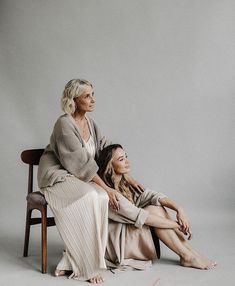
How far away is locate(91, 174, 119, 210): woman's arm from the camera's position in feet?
14.0

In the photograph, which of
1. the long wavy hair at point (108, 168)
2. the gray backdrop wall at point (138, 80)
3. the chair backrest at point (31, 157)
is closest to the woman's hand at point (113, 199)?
the long wavy hair at point (108, 168)

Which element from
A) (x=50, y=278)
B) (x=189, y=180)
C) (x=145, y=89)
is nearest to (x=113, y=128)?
(x=145, y=89)

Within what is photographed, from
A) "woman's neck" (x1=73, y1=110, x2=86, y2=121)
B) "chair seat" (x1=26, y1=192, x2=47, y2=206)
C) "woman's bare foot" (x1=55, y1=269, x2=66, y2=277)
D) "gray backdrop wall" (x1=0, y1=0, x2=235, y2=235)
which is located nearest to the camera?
"woman's bare foot" (x1=55, y1=269, x2=66, y2=277)

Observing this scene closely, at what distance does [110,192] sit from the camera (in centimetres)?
429

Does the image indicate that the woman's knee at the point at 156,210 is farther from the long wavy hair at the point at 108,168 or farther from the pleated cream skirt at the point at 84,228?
the pleated cream skirt at the point at 84,228

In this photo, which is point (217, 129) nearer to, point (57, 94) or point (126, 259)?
point (57, 94)

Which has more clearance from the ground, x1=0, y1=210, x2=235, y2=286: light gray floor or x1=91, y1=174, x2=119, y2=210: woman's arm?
x1=91, y1=174, x2=119, y2=210: woman's arm

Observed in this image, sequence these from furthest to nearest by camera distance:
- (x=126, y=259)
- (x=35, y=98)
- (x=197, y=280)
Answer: (x=35, y=98)
(x=126, y=259)
(x=197, y=280)

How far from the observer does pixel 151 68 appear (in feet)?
19.0

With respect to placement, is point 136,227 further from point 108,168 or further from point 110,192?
point 108,168

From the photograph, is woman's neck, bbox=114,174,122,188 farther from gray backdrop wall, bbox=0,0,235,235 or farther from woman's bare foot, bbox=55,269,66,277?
gray backdrop wall, bbox=0,0,235,235

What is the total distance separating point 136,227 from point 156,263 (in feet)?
0.97

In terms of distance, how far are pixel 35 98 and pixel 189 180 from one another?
1.47 metres

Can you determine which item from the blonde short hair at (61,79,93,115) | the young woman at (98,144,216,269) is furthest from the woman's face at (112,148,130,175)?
the blonde short hair at (61,79,93,115)
